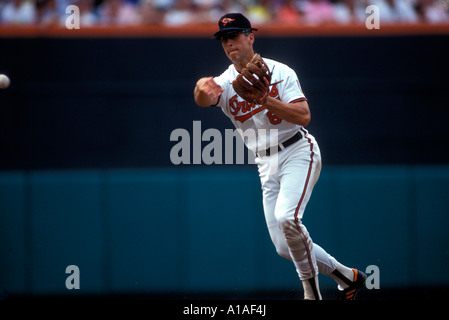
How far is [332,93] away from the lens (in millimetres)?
5105

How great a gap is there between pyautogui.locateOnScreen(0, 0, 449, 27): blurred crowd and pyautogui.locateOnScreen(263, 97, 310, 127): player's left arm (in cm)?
206

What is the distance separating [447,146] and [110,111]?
2835 millimetres

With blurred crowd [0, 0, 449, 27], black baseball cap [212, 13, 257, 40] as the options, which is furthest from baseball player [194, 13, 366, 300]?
blurred crowd [0, 0, 449, 27]

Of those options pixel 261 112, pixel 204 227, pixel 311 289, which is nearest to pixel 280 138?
pixel 261 112

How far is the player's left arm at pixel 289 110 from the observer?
3248 mm

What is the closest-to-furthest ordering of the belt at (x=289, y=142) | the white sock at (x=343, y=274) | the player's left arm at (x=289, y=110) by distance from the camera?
the player's left arm at (x=289, y=110) < the belt at (x=289, y=142) < the white sock at (x=343, y=274)

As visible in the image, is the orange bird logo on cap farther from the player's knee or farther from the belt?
the player's knee

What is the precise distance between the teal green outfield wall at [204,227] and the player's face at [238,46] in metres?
1.56

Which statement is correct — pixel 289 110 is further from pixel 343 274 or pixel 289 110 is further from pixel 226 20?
pixel 343 274

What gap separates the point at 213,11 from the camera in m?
5.55

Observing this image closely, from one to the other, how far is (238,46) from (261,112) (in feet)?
1.34

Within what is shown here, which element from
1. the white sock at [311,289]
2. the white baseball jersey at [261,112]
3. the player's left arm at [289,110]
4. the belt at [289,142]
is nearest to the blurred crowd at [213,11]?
the white baseball jersey at [261,112]

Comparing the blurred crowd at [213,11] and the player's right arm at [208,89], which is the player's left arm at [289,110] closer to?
the player's right arm at [208,89]

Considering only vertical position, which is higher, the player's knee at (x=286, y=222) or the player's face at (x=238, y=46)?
the player's face at (x=238, y=46)
